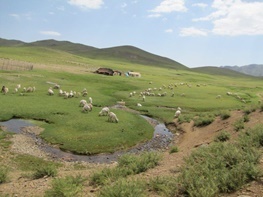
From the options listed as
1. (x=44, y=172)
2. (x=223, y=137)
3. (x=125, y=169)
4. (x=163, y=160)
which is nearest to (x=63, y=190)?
(x=125, y=169)

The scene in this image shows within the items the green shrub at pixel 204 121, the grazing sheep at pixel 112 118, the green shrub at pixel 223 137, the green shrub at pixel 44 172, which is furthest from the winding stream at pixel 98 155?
the green shrub at pixel 44 172

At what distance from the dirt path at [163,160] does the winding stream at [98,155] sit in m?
0.76

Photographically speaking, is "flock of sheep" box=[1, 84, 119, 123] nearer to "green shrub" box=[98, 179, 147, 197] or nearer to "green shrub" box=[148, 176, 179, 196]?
"green shrub" box=[148, 176, 179, 196]

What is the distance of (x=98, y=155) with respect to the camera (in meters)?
21.1

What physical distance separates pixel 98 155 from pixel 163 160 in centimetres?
785

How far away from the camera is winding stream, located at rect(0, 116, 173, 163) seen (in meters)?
20.1

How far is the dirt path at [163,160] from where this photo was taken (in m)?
10.7

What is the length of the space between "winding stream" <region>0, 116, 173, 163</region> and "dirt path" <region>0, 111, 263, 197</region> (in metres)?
0.76

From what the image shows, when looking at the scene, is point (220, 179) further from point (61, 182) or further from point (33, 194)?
point (33, 194)

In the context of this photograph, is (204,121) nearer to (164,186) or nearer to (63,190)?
(164,186)

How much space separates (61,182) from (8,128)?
1761cm

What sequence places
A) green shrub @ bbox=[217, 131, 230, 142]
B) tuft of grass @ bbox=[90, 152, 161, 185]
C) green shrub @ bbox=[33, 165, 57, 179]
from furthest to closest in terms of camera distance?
green shrub @ bbox=[217, 131, 230, 142] → green shrub @ bbox=[33, 165, 57, 179] → tuft of grass @ bbox=[90, 152, 161, 185]

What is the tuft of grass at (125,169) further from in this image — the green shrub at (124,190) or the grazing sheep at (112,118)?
the grazing sheep at (112,118)

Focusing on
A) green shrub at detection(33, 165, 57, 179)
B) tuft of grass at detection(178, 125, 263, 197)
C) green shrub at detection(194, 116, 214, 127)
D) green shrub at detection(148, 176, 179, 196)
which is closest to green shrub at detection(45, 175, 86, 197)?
A: green shrub at detection(148, 176, 179, 196)
